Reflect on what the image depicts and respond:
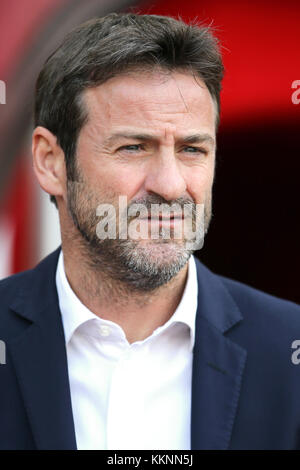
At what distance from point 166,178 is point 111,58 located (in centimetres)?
42

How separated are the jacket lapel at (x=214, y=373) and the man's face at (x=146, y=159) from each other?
0.73ft

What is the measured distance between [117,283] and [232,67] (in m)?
1.51

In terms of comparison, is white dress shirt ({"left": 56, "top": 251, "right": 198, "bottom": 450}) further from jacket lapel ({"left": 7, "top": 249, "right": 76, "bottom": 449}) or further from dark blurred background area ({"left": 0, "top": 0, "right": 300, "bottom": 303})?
dark blurred background area ({"left": 0, "top": 0, "right": 300, "bottom": 303})

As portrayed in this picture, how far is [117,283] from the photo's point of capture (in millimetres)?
2150

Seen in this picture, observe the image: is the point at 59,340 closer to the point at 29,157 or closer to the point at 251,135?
the point at 29,157

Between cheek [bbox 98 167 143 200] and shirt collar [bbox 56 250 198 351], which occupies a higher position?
cheek [bbox 98 167 143 200]

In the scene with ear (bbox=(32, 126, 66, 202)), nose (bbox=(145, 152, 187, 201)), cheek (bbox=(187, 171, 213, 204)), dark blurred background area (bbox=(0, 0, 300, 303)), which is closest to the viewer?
nose (bbox=(145, 152, 187, 201))

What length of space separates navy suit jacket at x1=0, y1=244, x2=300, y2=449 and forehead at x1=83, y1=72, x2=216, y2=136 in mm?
601

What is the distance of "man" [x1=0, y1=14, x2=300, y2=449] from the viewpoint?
6.54 ft

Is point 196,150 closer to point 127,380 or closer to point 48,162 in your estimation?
point 48,162

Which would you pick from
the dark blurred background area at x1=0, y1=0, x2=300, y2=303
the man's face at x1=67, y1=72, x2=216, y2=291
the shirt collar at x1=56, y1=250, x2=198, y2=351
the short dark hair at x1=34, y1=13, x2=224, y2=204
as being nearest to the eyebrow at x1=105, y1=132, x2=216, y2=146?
the man's face at x1=67, y1=72, x2=216, y2=291

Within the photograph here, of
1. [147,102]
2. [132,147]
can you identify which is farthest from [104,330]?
[147,102]

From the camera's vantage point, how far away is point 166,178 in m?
1.94
